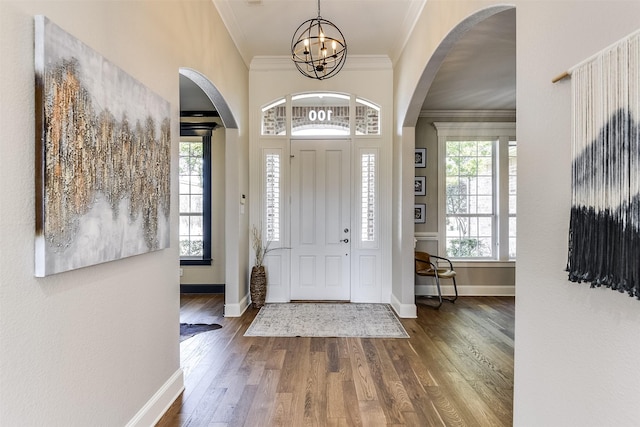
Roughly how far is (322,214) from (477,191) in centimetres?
270

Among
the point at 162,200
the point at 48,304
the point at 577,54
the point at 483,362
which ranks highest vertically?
the point at 577,54

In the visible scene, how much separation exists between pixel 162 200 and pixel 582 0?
2.31 metres

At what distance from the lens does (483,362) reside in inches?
120

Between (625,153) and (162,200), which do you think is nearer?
(625,153)

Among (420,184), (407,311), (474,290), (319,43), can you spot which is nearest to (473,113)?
(420,184)

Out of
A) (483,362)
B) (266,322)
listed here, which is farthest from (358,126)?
(483,362)

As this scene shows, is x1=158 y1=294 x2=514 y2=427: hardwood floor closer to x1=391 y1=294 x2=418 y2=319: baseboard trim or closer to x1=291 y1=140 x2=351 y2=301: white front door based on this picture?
x1=391 y1=294 x2=418 y2=319: baseboard trim

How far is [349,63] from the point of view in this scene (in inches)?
190

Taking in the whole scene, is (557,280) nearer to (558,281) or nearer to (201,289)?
(558,281)

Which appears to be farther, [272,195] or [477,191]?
[477,191]

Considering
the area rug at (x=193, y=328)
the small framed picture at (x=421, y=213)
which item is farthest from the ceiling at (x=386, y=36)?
the area rug at (x=193, y=328)

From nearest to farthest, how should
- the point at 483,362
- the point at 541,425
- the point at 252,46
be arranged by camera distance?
the point at 541,425 < the point at 483,362 < the point at 252,46

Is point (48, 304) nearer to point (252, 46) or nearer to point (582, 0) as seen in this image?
point (582, 0)

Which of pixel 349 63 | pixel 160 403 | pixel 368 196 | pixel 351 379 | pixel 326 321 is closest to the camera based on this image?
pixel 160 403
